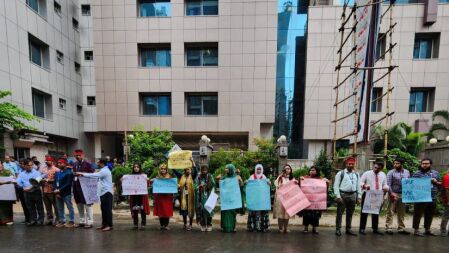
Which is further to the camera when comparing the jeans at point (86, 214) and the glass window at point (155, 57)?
the glass window at point (155, 57)

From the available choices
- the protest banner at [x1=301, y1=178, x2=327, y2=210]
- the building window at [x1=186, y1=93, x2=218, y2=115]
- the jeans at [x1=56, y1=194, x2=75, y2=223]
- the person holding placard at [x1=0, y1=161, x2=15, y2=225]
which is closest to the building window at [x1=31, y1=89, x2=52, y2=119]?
the building window at [x1=186, y1=93, x2=218, y2=115]

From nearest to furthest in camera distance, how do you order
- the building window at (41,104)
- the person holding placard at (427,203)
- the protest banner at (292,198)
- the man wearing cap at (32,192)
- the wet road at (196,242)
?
the wet road at (196,242), the protest banner at (292,198), the person holding placard at (427,203), the man wearing cap at (32,192), the building window at (41,104)

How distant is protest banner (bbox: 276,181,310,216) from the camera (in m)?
5.52

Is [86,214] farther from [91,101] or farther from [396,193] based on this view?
[91,101]

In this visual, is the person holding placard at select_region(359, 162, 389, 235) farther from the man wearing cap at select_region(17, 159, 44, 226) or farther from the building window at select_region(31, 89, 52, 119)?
the building window at select_region(31, 89, 52, 119)

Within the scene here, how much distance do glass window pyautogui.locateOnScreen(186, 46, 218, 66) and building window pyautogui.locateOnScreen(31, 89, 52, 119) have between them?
9549mm

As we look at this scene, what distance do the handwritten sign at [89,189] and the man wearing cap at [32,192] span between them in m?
1.32

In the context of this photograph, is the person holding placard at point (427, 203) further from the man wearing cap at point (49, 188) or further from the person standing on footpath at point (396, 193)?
the man wearing cap at point (49, 188)

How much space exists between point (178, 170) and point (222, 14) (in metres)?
14.1

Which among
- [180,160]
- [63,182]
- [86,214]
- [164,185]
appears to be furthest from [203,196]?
[63,182]

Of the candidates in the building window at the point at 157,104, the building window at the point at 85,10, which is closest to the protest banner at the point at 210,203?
the building window at the point at 157,104

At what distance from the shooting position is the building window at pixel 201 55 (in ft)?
58.7

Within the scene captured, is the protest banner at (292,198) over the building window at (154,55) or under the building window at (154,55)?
under

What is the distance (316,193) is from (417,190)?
2321 mm
